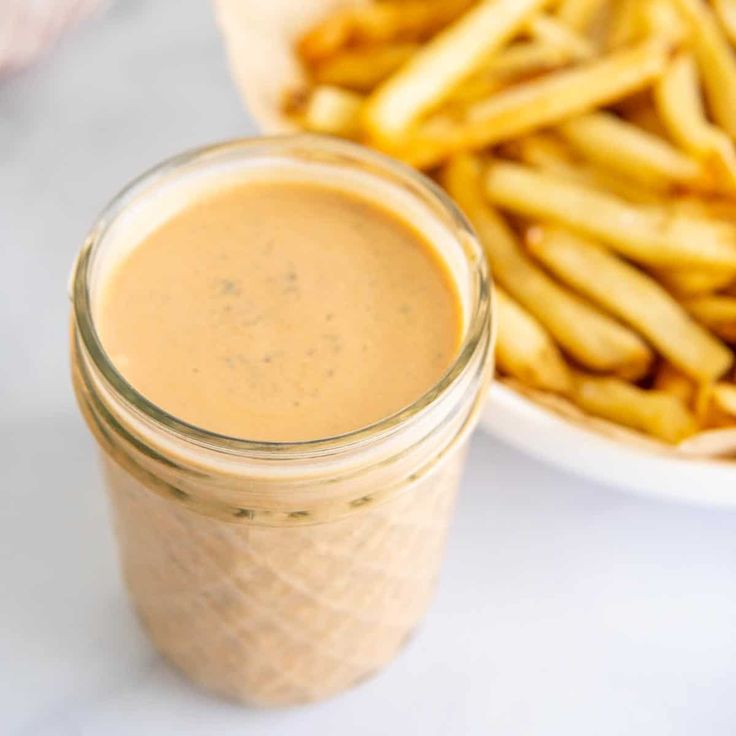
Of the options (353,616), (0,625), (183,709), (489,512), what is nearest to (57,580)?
(0,625)

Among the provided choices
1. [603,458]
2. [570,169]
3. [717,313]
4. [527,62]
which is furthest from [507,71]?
[603,458]

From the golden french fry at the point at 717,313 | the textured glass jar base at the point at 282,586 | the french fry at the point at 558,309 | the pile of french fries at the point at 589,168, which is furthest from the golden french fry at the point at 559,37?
the textured glass jar base at the point at 282,586

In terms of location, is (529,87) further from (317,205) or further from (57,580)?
(57,580)

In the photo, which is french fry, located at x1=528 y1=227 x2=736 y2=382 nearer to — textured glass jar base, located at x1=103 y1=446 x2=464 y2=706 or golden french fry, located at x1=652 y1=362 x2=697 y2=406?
golden french fry, located at x1=652 y1=362 x2=697 y2=406

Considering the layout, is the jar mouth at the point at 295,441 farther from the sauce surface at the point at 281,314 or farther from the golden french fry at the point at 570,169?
the golden french fry at the point at 570,169

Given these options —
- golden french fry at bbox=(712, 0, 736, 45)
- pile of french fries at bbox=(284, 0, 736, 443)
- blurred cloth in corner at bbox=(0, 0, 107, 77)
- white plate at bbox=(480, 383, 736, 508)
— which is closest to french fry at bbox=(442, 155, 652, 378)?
pile of french fries at bbox=(284, 0, 736, 443)

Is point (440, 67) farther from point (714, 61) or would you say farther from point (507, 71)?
point (714, 61)

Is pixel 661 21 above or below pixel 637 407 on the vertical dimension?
above
